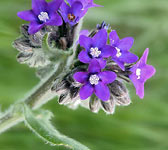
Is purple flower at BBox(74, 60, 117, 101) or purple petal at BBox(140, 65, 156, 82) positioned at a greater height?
purple petal at BBox(140, 65, 156, 82)

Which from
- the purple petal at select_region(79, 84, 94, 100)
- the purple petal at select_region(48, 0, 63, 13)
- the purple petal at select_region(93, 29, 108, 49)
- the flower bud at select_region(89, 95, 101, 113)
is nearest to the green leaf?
the flower bud at select_region(89, 95, 101, 113)

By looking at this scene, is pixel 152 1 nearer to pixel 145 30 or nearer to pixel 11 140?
pixel 145 30

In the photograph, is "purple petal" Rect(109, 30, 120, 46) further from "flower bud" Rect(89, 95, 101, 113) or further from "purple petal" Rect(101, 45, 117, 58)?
"flower bud" Rect(89, 95, 101, 113)

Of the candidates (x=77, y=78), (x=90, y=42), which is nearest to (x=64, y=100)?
(x=77, y=78)

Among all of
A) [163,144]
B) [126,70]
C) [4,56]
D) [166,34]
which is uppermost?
[166,34]

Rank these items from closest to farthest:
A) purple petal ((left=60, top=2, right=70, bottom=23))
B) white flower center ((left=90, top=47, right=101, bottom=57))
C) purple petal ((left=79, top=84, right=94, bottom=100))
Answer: purple petal ((left=79, top=84, right=94, bottom=100)), white flower center ((left=90, top=47, right=101, bottom=57)), purple petal ((left=60, top=2, right=70, bottom=23))

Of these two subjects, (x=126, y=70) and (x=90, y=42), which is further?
(x=126, y=70)
